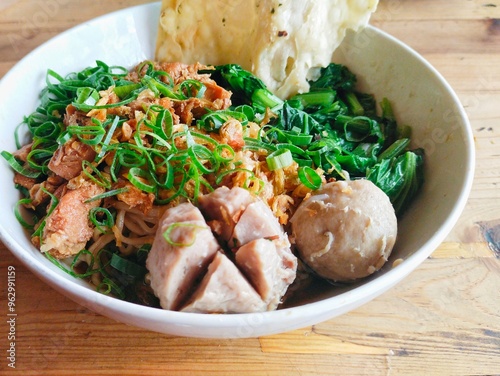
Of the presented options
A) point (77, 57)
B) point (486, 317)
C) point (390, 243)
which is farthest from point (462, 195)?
point (77, 57)

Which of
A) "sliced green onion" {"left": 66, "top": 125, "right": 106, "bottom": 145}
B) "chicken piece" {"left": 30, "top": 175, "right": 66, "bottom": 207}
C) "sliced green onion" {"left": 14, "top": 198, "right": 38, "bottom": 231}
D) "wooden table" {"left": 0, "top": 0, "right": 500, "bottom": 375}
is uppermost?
"sliced green onion" {"left": 66, "top": 125, "right": 106, "bottom": 145}

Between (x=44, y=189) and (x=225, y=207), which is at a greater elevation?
(x=225, y=207)

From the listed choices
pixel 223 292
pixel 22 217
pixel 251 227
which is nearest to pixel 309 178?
pixel 251 227

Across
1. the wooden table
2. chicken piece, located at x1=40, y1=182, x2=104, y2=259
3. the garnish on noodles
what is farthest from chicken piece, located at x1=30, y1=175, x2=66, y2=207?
the wooden table

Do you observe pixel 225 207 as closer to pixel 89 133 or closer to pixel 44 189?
pixel 89 133

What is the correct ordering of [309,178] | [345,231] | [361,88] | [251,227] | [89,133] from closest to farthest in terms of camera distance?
[251,227] → [345,231] → [89,133] → [309,178] → [361,88]

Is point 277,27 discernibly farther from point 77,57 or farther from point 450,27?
point 450,27

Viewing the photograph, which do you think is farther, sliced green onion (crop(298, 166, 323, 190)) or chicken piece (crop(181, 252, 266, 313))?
sliced green onion (crop(298, 166, 323, 190))

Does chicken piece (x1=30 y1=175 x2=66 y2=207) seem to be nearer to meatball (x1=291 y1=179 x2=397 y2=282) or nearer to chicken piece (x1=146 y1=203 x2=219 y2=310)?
chicken piece (x1=146 y1=203 x2=219 y2=310)
